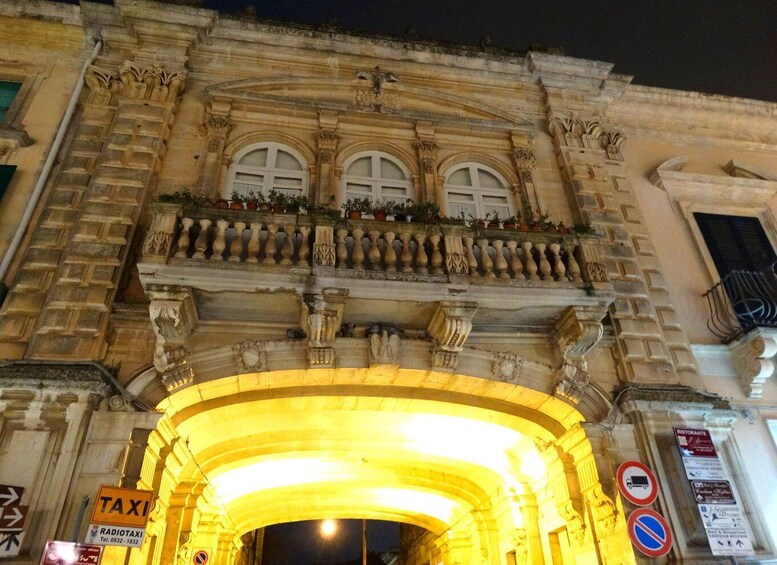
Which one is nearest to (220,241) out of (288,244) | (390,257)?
(288,244)

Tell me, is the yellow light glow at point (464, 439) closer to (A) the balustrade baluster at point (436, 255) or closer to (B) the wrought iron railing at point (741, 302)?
(A) the balustrade baluster at point (436, 255)

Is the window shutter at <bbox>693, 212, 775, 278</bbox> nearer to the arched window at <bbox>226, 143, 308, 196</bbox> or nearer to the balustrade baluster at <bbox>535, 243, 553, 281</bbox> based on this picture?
the balustrade baluster at <bbox>535, 243, 553, 281</bbox>

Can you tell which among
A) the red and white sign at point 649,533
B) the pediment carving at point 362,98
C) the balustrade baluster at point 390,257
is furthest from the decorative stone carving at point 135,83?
the red and white sign at point 649,533

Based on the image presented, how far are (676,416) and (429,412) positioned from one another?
3751 millimetres

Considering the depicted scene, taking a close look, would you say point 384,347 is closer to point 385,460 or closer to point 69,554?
point 69,554

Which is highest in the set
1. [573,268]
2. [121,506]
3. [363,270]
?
[573,268]

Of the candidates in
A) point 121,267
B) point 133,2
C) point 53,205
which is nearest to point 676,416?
point 121,267

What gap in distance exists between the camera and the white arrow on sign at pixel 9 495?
6027 mm

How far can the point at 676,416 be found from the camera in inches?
318

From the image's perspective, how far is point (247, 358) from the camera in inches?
309

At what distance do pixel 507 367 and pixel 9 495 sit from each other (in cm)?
643

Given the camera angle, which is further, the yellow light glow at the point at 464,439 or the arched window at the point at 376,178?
the arched window at the point at 376,178

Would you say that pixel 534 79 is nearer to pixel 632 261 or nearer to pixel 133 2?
pixel 632 261

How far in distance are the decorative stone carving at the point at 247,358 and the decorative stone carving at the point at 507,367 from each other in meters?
3.39
